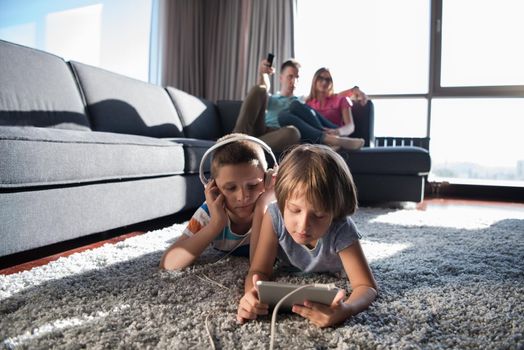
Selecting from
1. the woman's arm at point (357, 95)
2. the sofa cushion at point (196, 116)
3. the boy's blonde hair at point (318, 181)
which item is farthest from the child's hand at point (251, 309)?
the woman's arm at point (357, 95)

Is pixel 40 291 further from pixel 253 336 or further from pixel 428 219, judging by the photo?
pixel 428 219

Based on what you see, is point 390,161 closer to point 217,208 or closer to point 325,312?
point 217,208

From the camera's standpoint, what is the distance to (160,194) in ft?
5.86

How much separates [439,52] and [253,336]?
3670mm

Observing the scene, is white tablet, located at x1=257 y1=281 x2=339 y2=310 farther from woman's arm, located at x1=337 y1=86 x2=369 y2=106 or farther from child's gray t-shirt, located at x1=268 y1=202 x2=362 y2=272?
woman's arm, located at x1=337 y1=86 x2=369 y2=106

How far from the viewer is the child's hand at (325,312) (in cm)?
75

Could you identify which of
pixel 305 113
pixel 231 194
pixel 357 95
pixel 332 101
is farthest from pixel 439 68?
pixel 231 194

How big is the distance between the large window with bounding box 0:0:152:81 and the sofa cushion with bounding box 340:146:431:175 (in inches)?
91.5

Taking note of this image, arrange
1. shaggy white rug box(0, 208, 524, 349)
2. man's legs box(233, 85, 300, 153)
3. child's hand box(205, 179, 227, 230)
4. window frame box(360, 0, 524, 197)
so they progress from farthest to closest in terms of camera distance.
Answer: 1. window frame box(360, 0, 524, 197)
2. man's legs box(233, 85, 300, 153)
3. child's hand box(205, 179, 227, 230)
4. shaggy white rug box(0, 208, 524, 349)

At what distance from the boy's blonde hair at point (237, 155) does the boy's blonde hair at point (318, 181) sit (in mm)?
226

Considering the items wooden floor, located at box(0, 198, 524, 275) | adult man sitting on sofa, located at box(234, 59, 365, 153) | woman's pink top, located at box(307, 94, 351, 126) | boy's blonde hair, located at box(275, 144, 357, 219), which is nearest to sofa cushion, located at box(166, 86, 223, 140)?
adult man sitting on sofa, located at box(234, 59, 365, 153)

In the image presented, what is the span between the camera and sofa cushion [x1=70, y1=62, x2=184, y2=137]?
6.92 ft

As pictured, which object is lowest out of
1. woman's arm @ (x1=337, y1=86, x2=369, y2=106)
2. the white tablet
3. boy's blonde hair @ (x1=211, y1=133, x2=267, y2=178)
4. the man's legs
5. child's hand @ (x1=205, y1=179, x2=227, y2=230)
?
the white tablet

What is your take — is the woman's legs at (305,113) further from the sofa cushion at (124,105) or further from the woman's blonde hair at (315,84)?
the sofa cushion at (124,105)
